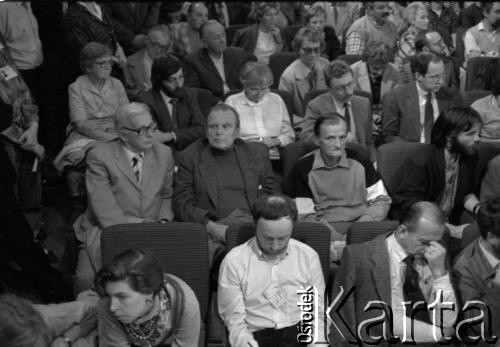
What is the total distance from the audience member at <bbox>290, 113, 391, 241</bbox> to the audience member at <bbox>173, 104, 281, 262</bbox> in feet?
0.75

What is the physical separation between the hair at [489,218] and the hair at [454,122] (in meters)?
0.75

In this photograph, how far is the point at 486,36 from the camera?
6195mm

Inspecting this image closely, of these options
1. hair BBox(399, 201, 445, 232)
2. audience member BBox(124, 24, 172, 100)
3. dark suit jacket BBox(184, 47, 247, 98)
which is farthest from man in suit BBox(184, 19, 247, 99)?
hair BBox(399, 201, 445, 232)

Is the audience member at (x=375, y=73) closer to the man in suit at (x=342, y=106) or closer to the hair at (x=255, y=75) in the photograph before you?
the man in suit at (x=342, y=106)

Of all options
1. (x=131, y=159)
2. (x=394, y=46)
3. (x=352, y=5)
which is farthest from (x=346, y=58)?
(x=131, y=159)

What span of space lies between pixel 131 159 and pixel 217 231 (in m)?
0.53

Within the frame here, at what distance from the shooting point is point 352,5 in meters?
7.54

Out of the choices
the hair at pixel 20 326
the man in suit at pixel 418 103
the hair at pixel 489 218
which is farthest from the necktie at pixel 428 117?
the hair at pixel 20 326

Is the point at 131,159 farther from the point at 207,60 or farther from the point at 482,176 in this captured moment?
the point at 207,60

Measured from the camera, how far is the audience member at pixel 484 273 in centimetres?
282

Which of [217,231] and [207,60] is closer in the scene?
[217,231]

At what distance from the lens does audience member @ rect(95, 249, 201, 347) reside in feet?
8.06

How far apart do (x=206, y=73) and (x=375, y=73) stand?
1201 mm

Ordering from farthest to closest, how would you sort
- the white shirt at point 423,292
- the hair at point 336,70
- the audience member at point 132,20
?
the audience member at point 132,20
the hair at point 336,70
the white shirt at point 423,292
